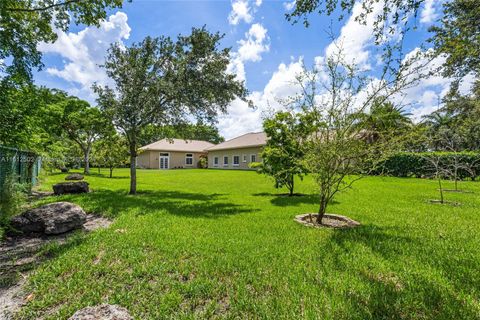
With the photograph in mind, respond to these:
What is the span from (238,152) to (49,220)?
26738 millimetres

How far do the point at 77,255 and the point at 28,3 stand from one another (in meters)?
7.42

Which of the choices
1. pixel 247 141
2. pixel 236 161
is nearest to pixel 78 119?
pixel 236 161

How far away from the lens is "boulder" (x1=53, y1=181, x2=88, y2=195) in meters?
10.3

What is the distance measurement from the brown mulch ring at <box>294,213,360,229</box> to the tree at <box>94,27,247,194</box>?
6.56 meters

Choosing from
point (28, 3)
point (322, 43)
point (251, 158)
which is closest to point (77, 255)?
point (322, 43)

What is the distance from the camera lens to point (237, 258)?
385cm

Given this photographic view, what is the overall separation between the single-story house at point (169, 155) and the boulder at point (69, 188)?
2273cm

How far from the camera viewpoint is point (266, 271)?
135 inches

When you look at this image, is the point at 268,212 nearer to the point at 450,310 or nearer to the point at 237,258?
the point at 237,258

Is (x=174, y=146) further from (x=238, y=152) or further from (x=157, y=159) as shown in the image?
(x=238, y=152)

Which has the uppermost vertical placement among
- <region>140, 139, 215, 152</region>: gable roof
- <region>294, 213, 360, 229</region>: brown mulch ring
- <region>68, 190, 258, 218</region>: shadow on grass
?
<region>140, 139, 215, 152</region>: gable roof

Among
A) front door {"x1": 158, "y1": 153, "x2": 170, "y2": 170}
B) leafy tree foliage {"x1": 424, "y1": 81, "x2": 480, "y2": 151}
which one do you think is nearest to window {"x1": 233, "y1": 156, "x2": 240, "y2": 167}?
front door {"x1": 158, "y1": 153, "x2": 170, "y2": 170}

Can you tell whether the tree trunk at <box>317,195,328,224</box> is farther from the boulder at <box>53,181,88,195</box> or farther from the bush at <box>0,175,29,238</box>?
the boulder at <box>53,181,88,195</box>

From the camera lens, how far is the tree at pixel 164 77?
1012 cm
